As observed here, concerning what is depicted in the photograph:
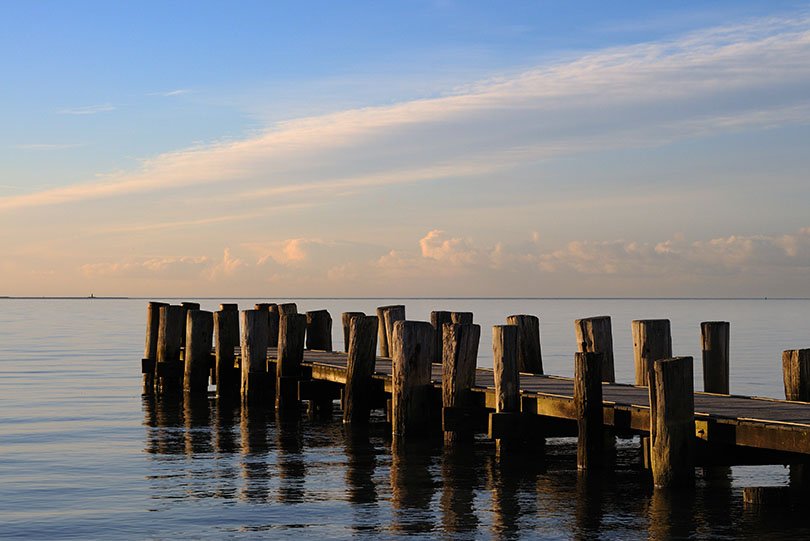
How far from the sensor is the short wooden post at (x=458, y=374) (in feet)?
49.7

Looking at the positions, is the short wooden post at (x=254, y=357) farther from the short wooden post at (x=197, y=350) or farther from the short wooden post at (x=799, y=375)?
the short wooden post at (x=799, y=375)

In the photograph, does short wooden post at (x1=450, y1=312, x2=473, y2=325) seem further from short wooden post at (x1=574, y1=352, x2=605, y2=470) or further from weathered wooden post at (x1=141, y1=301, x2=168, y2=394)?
weathered wooden post at (x1=141, y1=301, x2=168, y2=394)

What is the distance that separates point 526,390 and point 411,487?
2632 millimetres

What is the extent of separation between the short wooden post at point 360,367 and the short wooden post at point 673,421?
678 cm

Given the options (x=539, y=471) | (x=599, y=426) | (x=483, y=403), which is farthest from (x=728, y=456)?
(x=483, y=403)

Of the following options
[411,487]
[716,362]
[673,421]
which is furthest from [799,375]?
[411,487]

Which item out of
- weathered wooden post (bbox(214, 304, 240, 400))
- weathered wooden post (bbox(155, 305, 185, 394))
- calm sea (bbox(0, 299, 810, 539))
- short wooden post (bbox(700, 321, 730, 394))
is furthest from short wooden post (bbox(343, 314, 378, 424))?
weathered wooden post (bbox(155, 305, 185, 394))

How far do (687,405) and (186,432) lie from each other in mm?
10078

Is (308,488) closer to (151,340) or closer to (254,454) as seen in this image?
(254,454)

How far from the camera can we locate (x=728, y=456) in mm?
12375

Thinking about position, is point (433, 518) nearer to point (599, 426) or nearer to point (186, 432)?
point (599, 426)

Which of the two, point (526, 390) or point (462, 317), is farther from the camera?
point (462, 317)

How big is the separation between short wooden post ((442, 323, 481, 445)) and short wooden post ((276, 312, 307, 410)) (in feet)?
17.9

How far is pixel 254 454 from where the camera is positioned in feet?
53.8
